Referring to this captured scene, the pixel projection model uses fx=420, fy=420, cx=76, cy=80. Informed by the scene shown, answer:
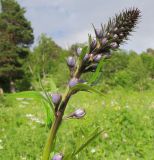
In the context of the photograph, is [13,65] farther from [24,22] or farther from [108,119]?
[108,119]

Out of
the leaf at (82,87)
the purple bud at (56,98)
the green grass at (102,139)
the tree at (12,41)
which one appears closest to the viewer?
the leaf at (82,87)

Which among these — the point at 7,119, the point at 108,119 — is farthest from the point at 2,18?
the point at 108,119

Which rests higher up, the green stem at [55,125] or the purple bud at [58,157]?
the green stem at [55,125]

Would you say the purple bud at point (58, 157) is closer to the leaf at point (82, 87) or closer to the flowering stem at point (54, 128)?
the flowering stem at point (54, 128)

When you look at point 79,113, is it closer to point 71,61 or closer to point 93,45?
point 71,61

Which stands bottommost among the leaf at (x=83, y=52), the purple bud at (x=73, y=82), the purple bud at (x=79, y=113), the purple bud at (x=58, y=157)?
the purple bud at (x=58, y=157)

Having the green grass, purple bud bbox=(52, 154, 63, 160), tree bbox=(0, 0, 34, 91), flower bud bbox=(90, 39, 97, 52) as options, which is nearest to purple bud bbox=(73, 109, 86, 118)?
purple bud bbox=(52, 154, 63, 160)

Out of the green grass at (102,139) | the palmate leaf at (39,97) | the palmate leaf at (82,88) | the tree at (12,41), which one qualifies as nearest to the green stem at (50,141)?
the palmate leaf at (39,97)

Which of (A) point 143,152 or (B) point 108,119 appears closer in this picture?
(A) point 143,152

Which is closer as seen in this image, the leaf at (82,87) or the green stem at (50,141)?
the leaf at (82,87)
